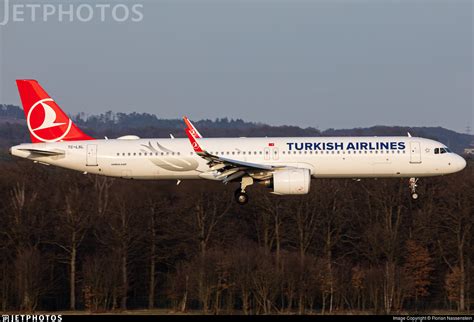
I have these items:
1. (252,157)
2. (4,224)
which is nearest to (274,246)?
(4,224)

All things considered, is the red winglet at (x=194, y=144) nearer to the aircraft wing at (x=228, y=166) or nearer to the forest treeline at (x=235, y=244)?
the aircraft wing at (x=228, y=166)

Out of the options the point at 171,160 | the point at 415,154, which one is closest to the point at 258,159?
the point at 171,160

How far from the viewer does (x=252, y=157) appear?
4662cm

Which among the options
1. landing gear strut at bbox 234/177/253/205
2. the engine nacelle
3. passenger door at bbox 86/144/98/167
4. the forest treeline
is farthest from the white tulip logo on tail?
the forest treeline

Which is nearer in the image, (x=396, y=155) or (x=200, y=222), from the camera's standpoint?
(x=396, y=155)

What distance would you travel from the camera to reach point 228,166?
149 ft

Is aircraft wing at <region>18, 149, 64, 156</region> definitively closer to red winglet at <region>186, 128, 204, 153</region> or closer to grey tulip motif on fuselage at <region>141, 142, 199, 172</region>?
grey tulip motif on fuselage at <region>141, 142, 199, 172</region>

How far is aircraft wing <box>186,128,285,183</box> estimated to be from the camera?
145 feet

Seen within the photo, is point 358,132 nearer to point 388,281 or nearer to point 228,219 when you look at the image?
point 228,219

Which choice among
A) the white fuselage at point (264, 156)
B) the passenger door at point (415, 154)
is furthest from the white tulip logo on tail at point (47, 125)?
the passenger door at point (415, 154)

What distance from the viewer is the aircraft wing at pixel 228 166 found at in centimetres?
4419

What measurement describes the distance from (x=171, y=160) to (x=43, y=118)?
8689mm

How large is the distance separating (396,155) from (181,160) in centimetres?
1177

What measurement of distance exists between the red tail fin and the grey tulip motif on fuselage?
16.5 feet
